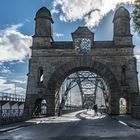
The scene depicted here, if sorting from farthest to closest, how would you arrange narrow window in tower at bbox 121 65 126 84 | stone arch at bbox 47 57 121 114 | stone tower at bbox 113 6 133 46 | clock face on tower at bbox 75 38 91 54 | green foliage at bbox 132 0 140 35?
1. stone tower at bbox 113 6 133 46
2. clock face on tower at bbox 75 38 91 54
3. narrow window in tower at bbox 121 65 126 84
4. stone arch at bbox 47 57 121 114
5. green foliage at bbox 132 0 140 35

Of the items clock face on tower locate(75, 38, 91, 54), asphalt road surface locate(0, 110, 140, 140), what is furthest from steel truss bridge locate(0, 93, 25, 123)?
clock face on tower locate(75, 38, 91, 54)

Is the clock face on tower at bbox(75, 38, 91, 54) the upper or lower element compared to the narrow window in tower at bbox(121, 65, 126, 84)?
upper

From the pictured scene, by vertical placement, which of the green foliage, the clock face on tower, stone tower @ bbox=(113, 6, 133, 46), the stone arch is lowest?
the stone arch

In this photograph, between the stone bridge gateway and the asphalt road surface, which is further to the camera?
the stone bridge gateway

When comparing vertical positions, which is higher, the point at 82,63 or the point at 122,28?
the point at 122,28

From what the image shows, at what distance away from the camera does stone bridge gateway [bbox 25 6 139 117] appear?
41.2 metres

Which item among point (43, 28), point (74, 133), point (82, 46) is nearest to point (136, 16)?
point (74, 133)

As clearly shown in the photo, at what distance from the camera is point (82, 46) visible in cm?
4212

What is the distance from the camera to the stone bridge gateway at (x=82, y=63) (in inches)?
1623

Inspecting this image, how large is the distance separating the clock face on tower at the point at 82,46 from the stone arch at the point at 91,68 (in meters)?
0.99

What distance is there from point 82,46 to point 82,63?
2259 mm

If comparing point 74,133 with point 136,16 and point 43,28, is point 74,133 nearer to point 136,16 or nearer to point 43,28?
point 136,16

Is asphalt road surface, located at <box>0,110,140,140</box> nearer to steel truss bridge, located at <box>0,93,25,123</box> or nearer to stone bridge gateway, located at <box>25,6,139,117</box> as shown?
steel truss bridge, located at <box>0,93,25,123</box>

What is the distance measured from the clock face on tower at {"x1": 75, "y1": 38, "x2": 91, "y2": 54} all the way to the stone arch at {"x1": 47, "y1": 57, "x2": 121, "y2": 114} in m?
0.99
